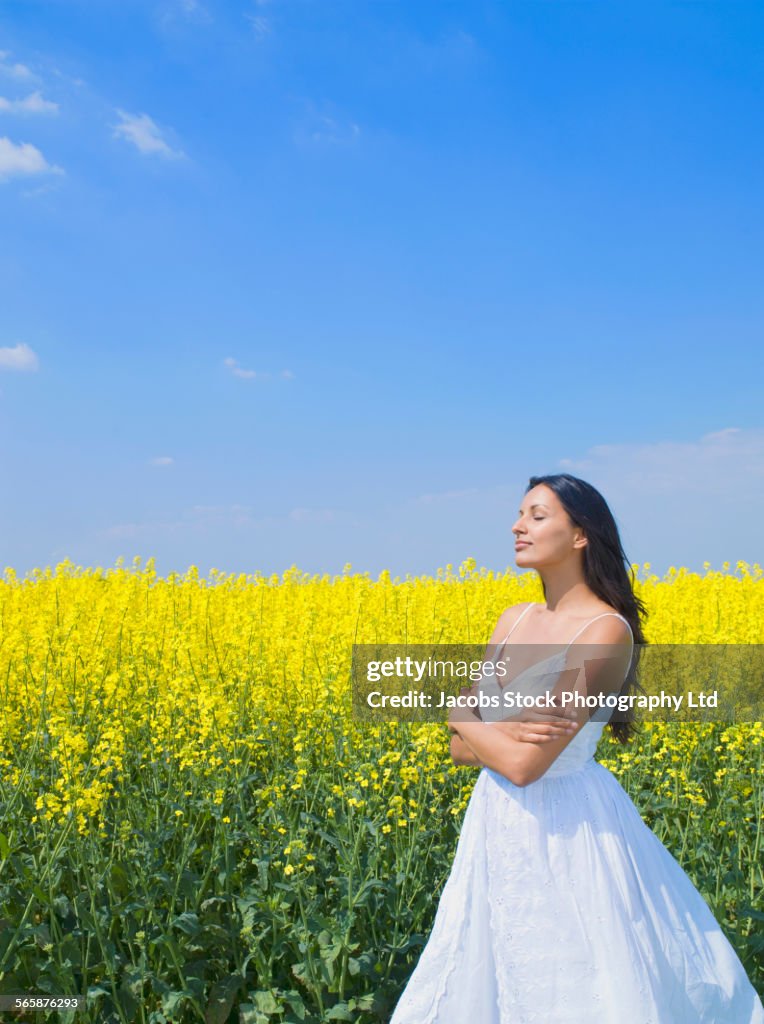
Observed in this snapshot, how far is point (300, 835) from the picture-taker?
3473 mm

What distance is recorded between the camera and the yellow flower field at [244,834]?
10.9 ft

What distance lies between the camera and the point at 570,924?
2.35 metres

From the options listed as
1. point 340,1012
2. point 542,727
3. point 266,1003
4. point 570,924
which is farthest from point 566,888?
point 266,1003

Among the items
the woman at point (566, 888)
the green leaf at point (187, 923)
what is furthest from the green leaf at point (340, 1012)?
the woman at point (566, 888)

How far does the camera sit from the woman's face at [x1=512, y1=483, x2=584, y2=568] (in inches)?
103

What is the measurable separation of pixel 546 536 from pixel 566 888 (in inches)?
36.9

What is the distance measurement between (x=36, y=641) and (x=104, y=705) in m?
0.58

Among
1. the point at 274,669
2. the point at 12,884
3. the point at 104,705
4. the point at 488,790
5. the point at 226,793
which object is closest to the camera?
the point at 488,790

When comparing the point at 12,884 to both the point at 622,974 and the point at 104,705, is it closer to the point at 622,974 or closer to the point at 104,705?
the point at 104,705

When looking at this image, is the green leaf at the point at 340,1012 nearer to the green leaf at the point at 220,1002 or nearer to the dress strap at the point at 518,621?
the green leaf at the point at 220,1002

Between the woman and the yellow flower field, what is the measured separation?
77 centimetres

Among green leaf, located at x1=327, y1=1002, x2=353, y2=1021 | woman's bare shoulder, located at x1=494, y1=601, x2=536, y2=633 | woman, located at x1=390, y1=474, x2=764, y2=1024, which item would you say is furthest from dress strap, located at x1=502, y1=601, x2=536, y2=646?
green leaf, located at x1=327, y1=1002, x2=353, y2=1021

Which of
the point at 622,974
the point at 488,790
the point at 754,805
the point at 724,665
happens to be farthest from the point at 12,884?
the point at 724,665

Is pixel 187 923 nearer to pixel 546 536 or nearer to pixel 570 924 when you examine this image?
pixel 570 924
